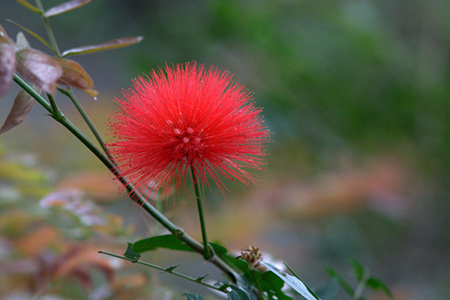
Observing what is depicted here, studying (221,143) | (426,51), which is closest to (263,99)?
(426,51)

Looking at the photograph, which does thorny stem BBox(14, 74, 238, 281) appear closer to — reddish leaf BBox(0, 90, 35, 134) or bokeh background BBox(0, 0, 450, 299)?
reddish leaf BBox(0, 90, 35, 134)

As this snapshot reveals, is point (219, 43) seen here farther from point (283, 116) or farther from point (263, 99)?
point (283, 116)

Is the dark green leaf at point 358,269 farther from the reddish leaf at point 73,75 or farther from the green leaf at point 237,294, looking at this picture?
the reddish leaf at point 73,75

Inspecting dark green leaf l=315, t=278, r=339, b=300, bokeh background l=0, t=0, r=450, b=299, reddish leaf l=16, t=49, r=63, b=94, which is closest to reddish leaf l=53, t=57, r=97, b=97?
reddish leaf l=16, t=49, r=63, b=94

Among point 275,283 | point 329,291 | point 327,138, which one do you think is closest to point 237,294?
point 275,283

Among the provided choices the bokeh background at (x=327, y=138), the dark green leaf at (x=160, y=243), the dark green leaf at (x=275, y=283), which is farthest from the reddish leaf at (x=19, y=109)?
the bokeh background at (x=327, y=138)
